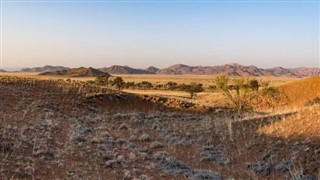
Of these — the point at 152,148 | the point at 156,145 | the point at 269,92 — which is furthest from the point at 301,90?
the point at 152,148

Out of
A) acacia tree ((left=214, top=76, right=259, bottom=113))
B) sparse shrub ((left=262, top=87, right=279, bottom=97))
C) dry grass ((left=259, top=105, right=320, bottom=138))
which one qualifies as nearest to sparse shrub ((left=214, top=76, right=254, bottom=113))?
acacia tree ((left=214, top=76, right=259, bottom=113))

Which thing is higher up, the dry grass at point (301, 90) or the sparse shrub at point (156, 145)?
the dry grass at point (301, 90)

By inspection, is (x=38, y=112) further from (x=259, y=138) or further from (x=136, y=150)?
(x=259, y=138)

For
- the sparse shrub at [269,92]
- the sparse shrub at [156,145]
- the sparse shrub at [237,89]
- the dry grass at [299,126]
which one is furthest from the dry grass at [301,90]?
the sparse shrub at [156,145]

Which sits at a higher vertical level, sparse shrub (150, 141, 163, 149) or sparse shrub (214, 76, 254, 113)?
sparse shrub (214, 76, 254, 113)

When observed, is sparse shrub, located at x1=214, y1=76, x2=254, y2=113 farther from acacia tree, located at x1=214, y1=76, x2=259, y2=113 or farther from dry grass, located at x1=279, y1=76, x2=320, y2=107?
dry grass, located at x1=279, y1=76, x2=320, y2=107

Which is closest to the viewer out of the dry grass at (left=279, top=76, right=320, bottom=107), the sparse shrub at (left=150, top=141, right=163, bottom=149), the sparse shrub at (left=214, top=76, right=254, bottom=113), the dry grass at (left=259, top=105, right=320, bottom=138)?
the dry grass at (left=259, top=105, right=320, bottom=138)

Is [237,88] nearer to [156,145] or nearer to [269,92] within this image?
[269,92]

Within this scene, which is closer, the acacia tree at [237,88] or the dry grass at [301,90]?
the acacia tree at [237,88]

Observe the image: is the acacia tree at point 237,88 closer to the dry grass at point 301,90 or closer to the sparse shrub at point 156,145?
the dry grass at point 301,90

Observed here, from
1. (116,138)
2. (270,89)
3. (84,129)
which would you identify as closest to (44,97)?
(84,129)

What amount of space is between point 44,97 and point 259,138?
16395 millimetres

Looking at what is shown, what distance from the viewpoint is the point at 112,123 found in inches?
779

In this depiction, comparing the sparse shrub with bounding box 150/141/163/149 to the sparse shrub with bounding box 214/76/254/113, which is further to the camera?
the sparse shrub with bounding box 214/76/254/113
